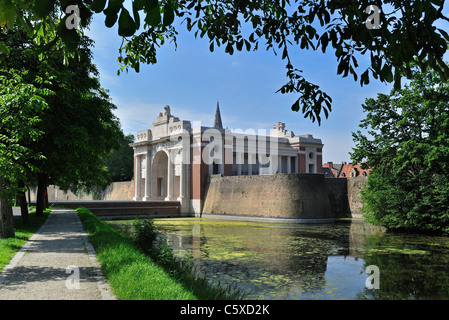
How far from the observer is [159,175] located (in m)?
46.4

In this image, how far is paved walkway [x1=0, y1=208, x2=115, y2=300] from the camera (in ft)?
18.4

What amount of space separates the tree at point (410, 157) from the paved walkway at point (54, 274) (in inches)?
663

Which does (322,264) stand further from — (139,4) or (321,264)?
(139,4)

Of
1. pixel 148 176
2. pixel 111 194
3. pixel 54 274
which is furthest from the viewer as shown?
pixel 111 194

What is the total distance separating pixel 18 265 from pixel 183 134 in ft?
103

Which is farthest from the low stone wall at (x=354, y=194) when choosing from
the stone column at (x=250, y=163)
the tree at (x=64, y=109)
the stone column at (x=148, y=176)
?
the tree at (x=64, y=109)

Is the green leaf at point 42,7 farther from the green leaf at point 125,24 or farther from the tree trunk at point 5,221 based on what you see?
the tree trunk at point 5,221

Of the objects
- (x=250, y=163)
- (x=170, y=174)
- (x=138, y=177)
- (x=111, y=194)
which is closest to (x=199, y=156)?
(x=170, y=174)

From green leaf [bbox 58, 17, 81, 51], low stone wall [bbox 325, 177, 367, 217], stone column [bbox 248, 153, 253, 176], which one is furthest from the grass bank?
stone column [bbox 248, 153, 253, 176]

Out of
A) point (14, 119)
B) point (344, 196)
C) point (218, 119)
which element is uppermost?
point (218, 119)

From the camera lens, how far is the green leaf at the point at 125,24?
7.00 ft

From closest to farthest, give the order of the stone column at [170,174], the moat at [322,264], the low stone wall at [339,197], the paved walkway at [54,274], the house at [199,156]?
the paved walkway at [54,274], the moat at [322,264], the low stone wall at [339,197], the house at [199,156], the stone column at [170,174]

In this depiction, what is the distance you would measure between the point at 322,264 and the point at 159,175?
35878mm
